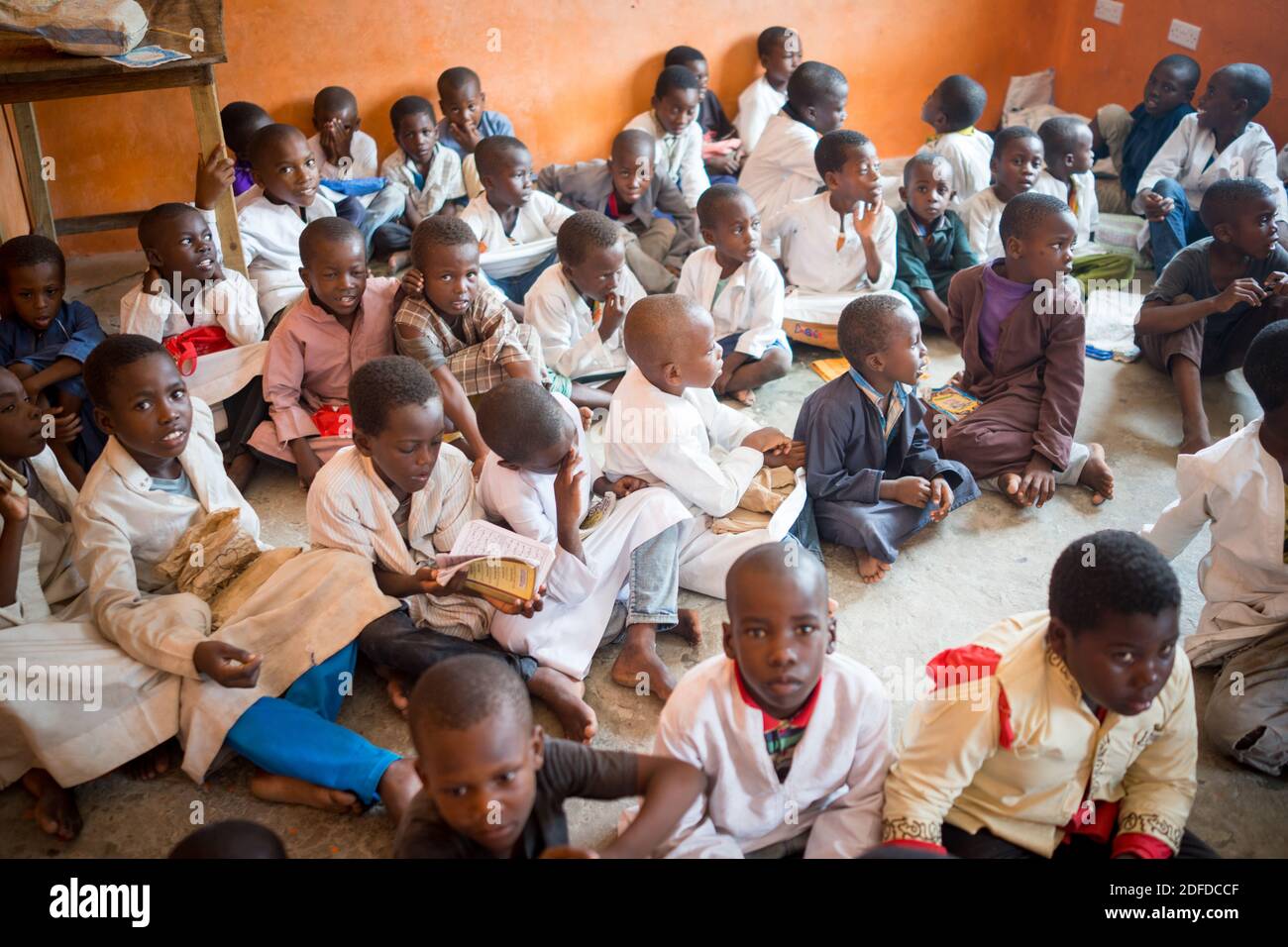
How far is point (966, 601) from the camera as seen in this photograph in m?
2.92

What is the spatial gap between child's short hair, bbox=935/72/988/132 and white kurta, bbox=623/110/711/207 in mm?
1168

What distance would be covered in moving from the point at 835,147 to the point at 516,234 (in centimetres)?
133

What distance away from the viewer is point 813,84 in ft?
16.6

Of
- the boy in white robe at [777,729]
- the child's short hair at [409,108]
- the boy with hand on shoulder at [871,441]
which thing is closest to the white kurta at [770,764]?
the boy in white robe at [777,729]

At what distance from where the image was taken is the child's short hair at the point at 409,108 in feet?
16.6

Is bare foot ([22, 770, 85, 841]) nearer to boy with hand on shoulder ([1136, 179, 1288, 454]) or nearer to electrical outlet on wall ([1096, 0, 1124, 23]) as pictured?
boy with hand on shoulder ([1136, 179, 1288, 454])

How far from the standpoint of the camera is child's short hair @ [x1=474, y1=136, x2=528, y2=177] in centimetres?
437

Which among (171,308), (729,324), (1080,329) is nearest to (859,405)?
(1080,329)

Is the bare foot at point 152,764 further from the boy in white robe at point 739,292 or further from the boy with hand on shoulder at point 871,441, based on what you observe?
the boy in white robe at point 739,292

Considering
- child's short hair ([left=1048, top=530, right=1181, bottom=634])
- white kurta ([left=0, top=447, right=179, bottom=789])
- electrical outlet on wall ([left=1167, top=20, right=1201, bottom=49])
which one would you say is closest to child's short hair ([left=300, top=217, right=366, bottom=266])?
white kurta ([left=0, top=447, right=179, bottom=789])

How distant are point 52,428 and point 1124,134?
16.2 ft

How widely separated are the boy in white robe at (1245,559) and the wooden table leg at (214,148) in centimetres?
311

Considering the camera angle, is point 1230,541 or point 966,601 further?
point 966,601

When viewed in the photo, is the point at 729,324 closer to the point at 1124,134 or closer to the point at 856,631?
the point at 856,631
